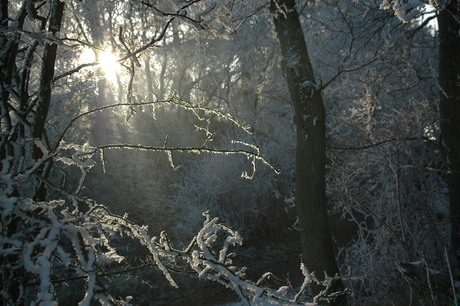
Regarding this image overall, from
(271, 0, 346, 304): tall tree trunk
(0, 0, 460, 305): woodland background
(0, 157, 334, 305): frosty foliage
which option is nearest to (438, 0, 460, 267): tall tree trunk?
(0, 0, 460, 305): woodland background

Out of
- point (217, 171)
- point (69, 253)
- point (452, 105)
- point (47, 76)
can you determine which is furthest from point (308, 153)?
point (217, 171)

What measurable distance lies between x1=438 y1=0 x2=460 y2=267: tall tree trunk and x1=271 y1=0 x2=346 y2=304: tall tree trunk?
214cm

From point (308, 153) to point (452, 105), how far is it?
8.15 feet

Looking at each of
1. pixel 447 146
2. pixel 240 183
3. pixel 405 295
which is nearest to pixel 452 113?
pixel 447 146

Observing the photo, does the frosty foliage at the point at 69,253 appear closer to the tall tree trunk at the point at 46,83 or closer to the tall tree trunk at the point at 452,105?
the tall tree trunk at the point at 46,83

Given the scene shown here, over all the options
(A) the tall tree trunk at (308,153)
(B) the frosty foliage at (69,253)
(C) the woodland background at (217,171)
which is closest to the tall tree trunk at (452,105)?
(C) the woodland background at (217,171)

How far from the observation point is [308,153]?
201 inches

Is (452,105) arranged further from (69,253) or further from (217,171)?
(217,171)

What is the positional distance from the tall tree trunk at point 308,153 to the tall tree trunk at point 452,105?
2144mm

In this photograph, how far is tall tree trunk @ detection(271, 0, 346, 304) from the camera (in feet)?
16.3

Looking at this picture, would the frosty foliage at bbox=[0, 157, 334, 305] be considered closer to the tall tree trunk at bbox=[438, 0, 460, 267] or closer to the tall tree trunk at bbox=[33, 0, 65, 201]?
the tall tree trunk at bbox=[33, 0, 65, 201]

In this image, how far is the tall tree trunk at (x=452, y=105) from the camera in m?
5.97

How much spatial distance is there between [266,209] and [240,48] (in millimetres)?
8950

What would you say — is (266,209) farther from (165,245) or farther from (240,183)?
(165,245)
